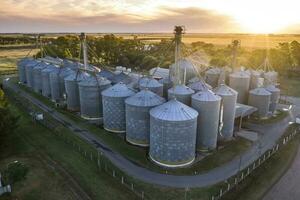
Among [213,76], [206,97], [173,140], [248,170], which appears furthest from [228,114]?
[213,76]

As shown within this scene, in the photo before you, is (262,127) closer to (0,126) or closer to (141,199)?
(141,199)

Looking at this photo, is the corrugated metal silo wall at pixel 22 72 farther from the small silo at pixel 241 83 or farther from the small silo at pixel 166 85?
the small silo at pixel 241 83

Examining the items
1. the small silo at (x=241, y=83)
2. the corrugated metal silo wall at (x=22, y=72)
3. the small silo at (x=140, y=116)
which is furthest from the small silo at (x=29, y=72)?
the small silo at (x=241, y=83)

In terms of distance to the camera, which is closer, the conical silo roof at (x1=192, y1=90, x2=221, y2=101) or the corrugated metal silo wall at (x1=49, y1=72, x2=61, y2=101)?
the conical silo roof at (x1=192, y1=90, x2=221, y2=101)

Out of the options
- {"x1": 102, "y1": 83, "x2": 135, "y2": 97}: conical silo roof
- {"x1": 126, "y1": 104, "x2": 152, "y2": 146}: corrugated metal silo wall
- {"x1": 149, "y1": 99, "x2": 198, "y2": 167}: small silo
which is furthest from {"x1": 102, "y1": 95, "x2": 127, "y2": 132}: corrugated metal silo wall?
{"x1": 149, "y1": 99, "x2": 198, "y2": 167}: small silo

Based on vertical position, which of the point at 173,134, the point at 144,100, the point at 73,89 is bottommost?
the point at 173,134

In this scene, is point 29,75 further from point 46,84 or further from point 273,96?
point 273,96

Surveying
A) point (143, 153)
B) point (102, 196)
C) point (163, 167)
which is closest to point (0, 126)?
point (102, 196)

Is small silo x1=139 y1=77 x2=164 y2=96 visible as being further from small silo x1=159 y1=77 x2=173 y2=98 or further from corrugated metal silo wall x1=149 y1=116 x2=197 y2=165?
corrugated metal silo wall x1=149 y1=116 x2=197 y2=165
